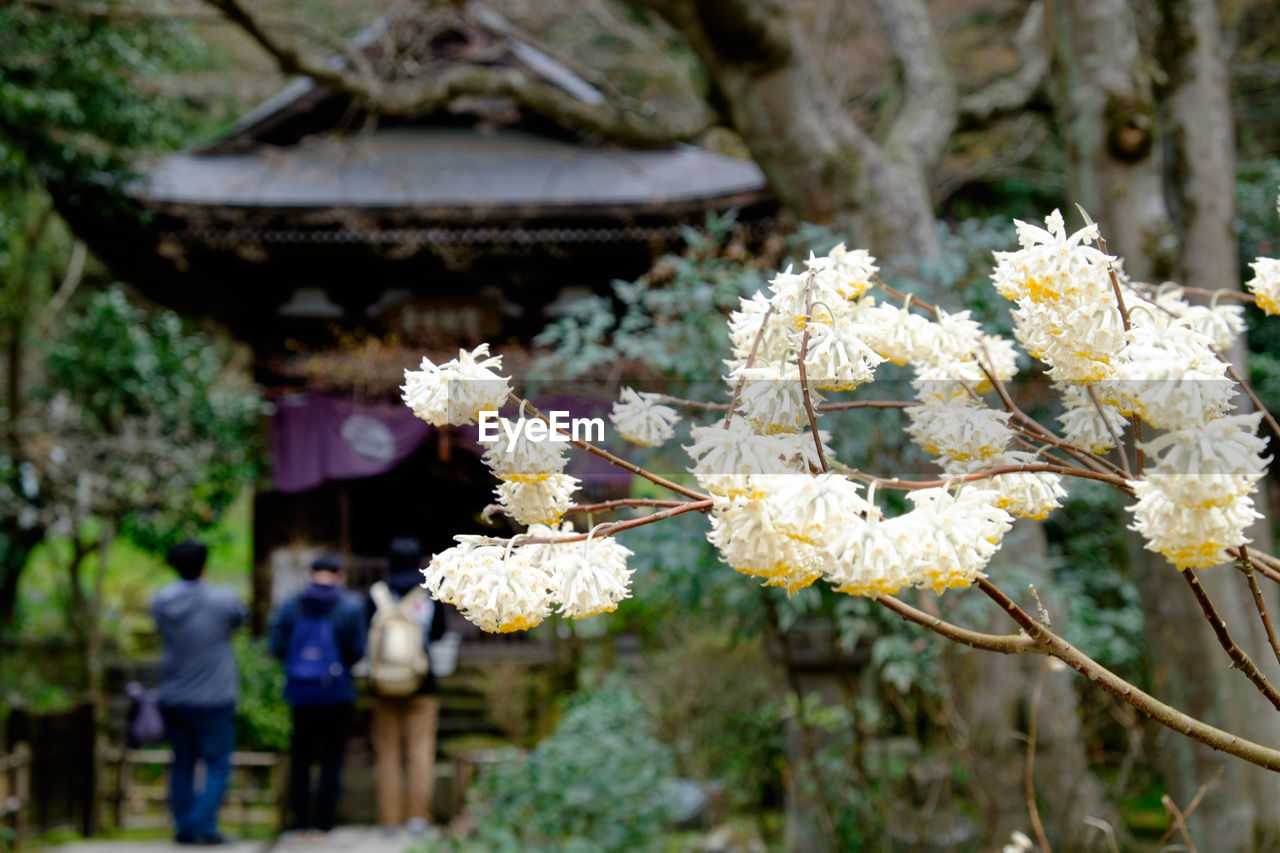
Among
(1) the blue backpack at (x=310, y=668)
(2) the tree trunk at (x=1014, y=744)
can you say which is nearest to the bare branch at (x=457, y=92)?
(1) the blue backpack at (x=310, y=668)

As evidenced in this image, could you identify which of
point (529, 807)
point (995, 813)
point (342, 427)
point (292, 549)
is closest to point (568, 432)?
point (529, 807)

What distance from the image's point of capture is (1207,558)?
0.74 meters

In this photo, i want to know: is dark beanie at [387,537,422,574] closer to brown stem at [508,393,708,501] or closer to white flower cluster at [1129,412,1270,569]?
brown stem at [508,393,708,501]

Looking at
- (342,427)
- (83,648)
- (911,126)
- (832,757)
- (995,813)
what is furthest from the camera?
(83,648)

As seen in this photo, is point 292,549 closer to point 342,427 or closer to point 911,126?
point 342,427

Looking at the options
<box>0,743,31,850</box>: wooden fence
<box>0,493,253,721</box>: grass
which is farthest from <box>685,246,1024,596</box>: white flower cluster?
<box>0,493,253,721</box>: grass

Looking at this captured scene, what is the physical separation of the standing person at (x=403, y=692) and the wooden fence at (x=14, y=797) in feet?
4.80

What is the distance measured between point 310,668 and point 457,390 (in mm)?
3570

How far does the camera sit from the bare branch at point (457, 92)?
431 centimetres

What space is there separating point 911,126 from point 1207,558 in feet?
13.4

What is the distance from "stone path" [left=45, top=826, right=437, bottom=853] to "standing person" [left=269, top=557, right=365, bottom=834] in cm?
7

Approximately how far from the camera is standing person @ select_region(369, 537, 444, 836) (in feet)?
13.8

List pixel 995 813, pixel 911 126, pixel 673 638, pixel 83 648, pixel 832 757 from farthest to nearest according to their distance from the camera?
pixel 83 648 → pixel 673 638 → pixel 911 126 → pixel 832 757 → pixel 995 813

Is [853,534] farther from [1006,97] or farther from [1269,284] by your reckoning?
[1006,97]
